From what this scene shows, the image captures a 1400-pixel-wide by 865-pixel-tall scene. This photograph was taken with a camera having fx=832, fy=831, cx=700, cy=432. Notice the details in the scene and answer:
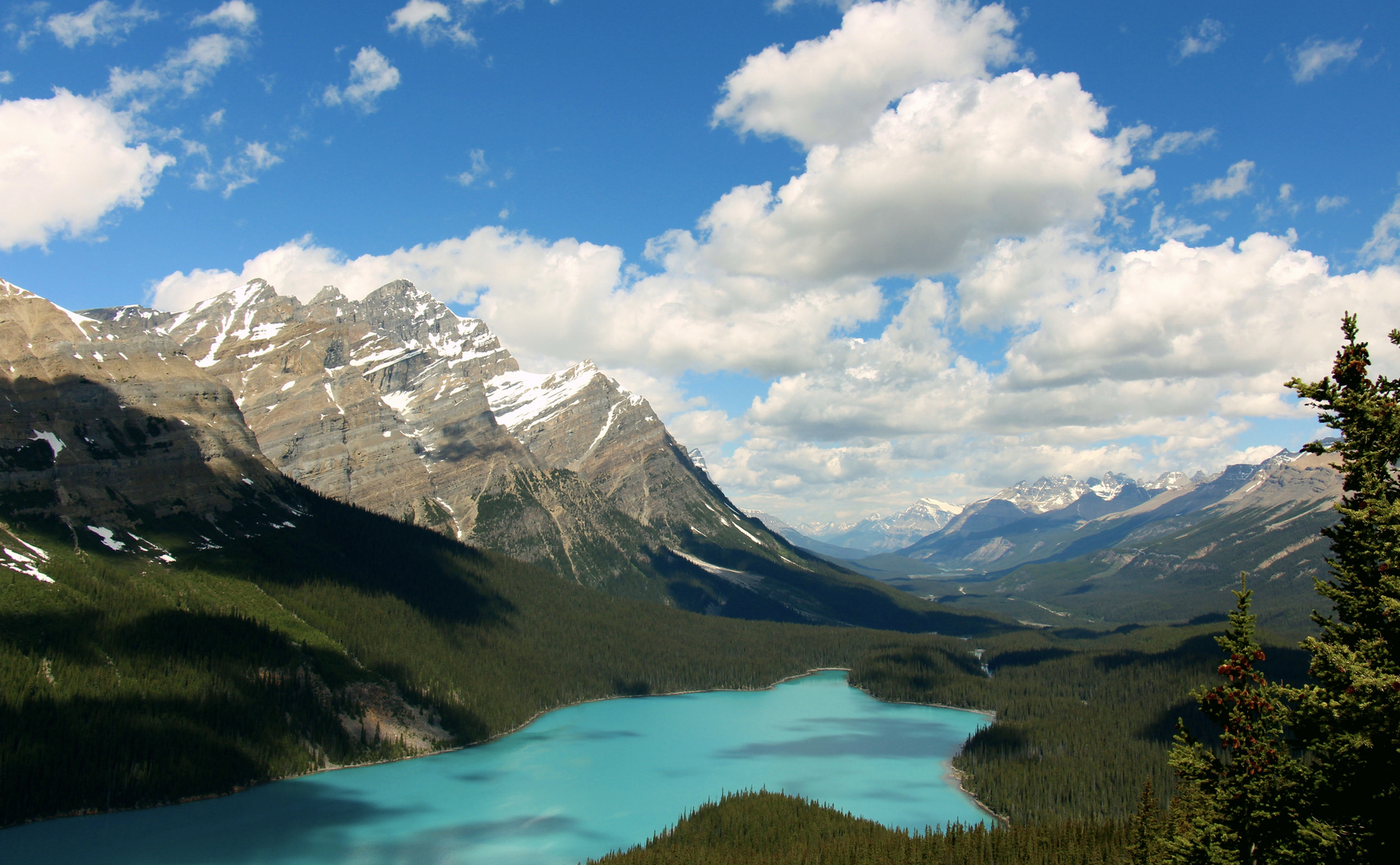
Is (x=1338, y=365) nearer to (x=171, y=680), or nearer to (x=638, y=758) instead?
(x=171, y=680)

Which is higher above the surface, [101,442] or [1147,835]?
[101,442]

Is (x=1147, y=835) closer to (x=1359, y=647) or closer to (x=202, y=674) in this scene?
(x=1359, y=647)

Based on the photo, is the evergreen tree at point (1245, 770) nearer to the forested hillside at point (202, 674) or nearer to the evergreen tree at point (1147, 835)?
the evergreen tree at point (1147, 835)

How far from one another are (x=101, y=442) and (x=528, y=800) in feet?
382

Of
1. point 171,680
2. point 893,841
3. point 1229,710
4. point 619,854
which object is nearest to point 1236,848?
point 1229,710

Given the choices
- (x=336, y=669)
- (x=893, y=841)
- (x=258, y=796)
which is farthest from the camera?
(x=336, y=669)

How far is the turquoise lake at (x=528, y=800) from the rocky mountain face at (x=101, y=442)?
68.0m

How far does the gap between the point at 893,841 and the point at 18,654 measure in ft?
375

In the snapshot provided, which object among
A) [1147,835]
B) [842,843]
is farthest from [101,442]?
[1147,835]

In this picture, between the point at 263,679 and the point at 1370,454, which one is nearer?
the point at 1370,454

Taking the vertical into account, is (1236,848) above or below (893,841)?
above

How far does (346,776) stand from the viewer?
135 m

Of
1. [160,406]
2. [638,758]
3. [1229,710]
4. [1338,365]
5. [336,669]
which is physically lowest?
[638,758]

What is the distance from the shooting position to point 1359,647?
24594 mm
